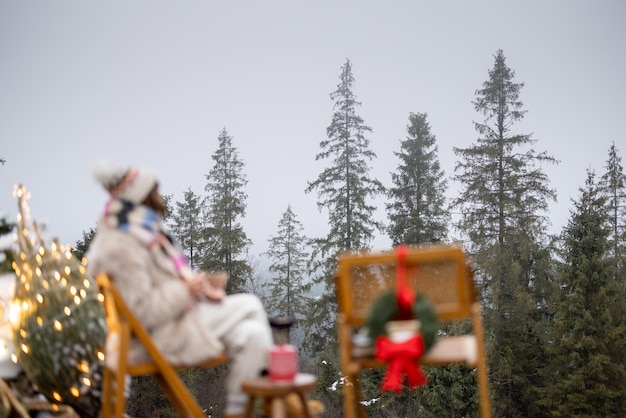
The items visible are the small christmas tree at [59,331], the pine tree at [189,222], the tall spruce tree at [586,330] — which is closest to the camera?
the small christmas tree at [59,331]

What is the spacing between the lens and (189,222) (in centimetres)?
3122

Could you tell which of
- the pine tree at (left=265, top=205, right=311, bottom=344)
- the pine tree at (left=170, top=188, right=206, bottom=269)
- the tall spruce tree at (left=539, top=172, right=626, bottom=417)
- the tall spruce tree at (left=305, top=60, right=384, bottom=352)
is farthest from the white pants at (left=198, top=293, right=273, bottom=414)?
the pine tree at (left=265, top=205, right=311, bottom=344)

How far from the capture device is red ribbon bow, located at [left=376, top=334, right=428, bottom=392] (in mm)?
3480

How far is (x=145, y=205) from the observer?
12.0 ft

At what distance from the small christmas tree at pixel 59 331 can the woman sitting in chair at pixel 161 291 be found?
3.05 feet

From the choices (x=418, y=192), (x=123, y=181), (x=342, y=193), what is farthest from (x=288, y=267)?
(x=123, y=181)

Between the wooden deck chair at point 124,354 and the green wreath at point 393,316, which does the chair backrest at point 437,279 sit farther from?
the wooden deck chair at point 124,354

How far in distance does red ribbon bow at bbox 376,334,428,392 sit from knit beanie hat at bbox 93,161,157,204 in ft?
4.97

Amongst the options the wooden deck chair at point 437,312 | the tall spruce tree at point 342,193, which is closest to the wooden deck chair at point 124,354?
the wooden deck chair at point 437,312

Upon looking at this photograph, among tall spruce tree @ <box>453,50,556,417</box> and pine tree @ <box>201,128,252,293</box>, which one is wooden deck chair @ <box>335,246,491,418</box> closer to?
tall spruce tree @ <box>453,50,556,417</box>

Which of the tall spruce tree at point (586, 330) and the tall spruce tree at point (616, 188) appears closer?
the tall spruce tree at point (586, 330)

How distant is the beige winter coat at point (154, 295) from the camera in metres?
3.39

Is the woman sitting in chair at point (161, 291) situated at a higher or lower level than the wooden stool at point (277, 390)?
Result: higher

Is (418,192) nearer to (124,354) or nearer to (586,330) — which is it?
(586,330)
